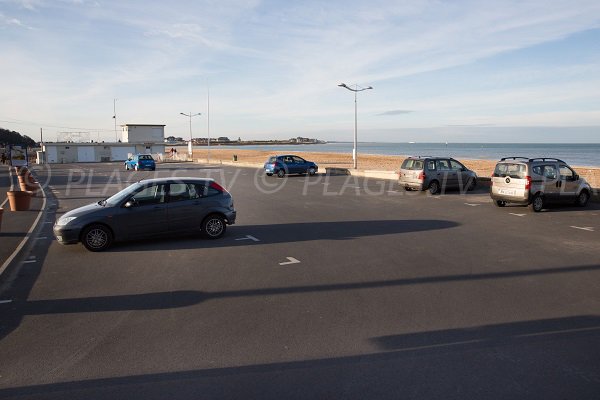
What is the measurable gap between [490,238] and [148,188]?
8003mm

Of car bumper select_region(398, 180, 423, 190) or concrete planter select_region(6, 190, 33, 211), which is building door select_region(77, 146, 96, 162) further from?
car bumper select_region(398, 180, 423, 190)

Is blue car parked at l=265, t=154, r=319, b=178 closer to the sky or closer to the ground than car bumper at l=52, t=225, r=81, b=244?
closer to the sky

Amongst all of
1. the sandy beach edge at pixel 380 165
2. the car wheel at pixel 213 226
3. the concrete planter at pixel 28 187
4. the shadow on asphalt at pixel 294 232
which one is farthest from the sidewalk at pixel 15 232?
the sandy beach edge at pixel 380 165

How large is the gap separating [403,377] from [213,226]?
7.67 m

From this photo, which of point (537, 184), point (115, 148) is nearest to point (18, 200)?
point (537, 184)

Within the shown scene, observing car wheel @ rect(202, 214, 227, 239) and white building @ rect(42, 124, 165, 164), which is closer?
car wheel @ rect(202, 214, 227, 239)

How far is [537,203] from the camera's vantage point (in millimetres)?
15742

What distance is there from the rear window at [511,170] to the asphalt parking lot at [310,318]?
4.18 meters

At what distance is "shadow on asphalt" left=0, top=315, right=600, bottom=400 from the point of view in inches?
170

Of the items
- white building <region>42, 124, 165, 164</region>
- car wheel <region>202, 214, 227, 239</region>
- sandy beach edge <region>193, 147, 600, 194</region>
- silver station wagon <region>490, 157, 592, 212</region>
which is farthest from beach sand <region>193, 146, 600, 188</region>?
car wheel <region>202, 214, 227, 239</region>

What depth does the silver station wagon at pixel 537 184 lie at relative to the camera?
15.6 metres

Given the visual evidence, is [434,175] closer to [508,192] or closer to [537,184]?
[508,192]

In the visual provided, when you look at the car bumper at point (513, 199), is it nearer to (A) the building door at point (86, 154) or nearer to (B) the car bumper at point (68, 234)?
(B) the car bumper at point (68, 234)

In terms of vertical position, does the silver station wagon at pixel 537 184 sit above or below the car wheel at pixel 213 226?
above
